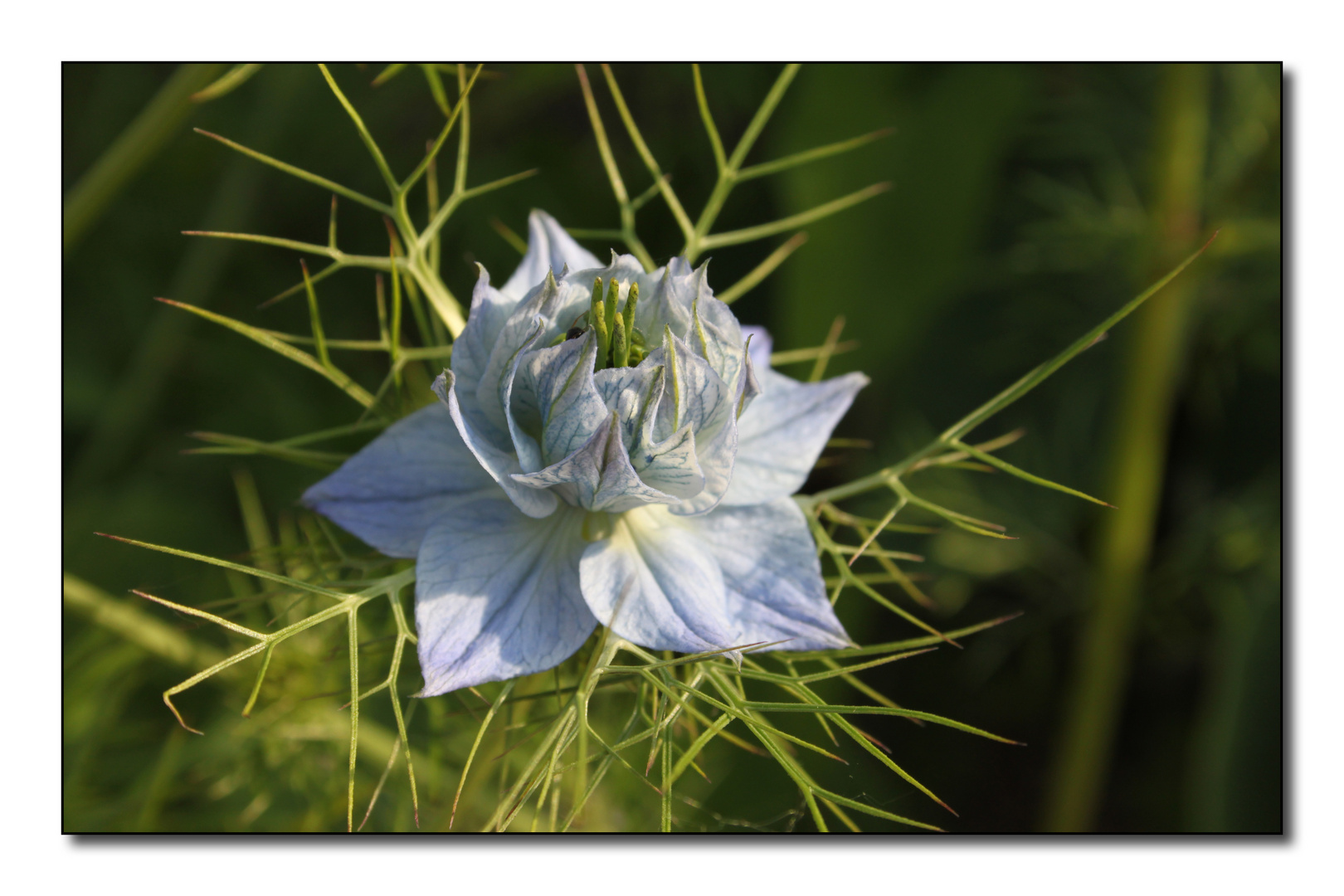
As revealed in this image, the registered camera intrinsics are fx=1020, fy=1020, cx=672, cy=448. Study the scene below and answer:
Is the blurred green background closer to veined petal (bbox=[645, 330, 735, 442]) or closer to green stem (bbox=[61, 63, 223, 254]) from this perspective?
green stem (bbox=[61, 63, 223, 254])

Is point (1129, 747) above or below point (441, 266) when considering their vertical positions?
below

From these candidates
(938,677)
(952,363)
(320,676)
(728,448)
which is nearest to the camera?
(728,448)

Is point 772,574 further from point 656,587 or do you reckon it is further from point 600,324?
point 600,324

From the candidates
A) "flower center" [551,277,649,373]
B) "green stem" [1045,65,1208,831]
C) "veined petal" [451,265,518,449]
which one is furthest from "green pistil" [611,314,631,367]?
"green stem" [1045,65,1208,831]

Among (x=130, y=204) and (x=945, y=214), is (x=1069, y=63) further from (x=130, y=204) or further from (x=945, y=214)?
(x=130, y=204)

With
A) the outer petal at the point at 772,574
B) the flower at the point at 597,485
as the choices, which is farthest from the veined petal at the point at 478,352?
the outer petal at the point at 772,574

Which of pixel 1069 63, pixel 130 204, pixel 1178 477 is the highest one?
pixel 1069 63

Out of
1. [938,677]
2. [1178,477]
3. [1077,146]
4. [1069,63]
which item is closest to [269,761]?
[938,677]
